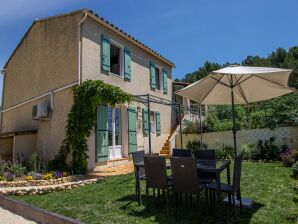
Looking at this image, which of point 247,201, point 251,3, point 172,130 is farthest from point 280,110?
point 247,201

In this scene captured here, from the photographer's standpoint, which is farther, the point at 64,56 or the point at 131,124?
the point at 131,124

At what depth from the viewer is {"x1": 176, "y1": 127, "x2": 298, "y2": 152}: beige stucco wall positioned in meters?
11.0

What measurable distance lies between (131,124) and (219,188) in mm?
8111

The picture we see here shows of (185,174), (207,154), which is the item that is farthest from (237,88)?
(185,174)

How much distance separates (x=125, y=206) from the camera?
17.0 ft

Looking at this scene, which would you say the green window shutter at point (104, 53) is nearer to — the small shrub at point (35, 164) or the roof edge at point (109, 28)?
the roof edge at point (109, 28)

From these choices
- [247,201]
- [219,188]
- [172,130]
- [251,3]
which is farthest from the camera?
[172,130]

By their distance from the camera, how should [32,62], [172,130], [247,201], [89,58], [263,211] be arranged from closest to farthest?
[263,211]
[247,201]
[89,58]
[32,62]
[172,130]

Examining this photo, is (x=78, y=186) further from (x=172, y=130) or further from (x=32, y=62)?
(x=172, y=130)

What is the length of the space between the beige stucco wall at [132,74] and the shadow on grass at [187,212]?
523cm

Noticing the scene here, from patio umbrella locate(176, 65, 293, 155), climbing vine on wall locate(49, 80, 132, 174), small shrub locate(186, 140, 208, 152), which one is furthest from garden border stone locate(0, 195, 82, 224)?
small shrub locate(186, 140, 208, 152)

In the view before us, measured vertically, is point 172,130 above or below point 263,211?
above

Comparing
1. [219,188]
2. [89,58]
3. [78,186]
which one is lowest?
[78,186]

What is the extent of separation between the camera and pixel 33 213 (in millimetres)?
5449
